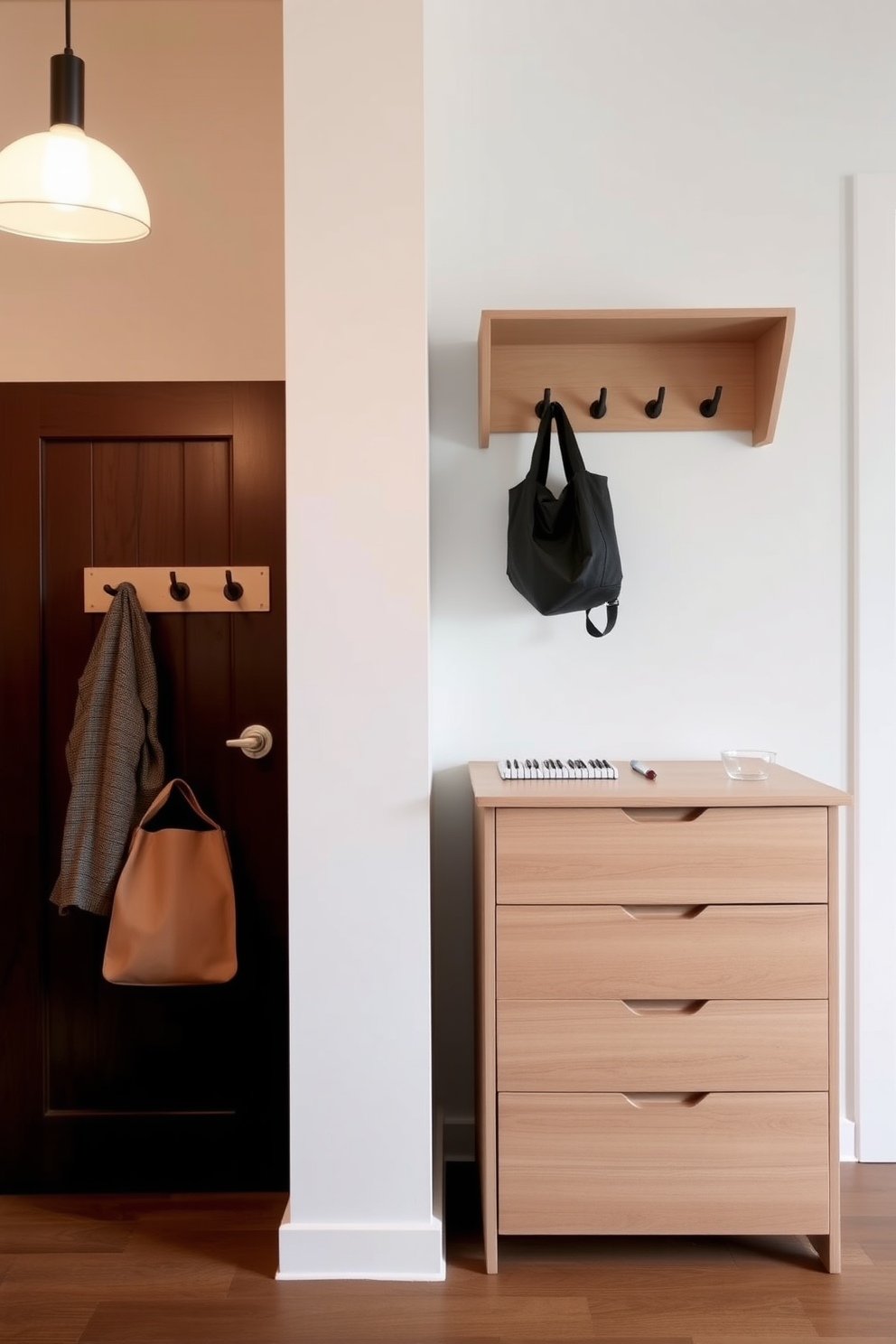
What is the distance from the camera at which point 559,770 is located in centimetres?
197

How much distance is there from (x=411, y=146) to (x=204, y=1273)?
210cm

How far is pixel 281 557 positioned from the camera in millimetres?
2129

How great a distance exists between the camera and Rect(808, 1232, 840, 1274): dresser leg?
182 cm

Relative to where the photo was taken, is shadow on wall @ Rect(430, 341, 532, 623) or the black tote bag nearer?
the black tote bag

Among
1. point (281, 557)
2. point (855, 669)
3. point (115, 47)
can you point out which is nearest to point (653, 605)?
point (855, 669)

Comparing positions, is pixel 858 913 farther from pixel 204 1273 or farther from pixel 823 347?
pixel 204 1273

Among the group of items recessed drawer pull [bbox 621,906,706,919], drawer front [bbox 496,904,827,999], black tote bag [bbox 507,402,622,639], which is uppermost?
black tote bag [bbox 507,402,622,639]

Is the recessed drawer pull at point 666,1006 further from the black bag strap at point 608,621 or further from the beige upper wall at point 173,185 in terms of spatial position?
the beige upper wall at point 173,185

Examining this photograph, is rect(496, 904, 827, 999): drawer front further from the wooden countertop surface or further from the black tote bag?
the black tote bag

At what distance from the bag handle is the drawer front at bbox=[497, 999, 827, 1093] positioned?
2.60ft

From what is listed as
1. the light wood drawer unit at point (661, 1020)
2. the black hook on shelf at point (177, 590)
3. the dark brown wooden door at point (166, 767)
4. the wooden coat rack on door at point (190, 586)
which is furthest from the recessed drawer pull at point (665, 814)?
the black hook on shelf at point (177, 590)

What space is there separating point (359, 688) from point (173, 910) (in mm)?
639

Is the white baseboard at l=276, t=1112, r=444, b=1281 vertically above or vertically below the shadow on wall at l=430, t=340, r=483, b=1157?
below

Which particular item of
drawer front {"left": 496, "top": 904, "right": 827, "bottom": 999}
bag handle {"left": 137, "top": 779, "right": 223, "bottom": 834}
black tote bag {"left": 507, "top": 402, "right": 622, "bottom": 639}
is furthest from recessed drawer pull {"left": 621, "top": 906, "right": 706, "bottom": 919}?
bag handle {"left": 137, "top": 779, "right": 223, "bottom": 834}
